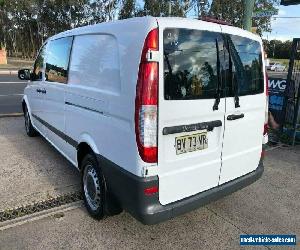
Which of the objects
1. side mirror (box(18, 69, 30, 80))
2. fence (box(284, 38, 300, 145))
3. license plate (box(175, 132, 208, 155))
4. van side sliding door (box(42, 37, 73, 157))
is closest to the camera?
license plate (box(175, 132, 208, 155))

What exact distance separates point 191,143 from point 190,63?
2.24ft

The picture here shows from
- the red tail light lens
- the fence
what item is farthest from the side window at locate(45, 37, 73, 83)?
the fence

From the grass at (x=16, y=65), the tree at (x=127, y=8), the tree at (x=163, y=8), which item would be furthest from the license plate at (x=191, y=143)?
the tree at (x=127, y=8)

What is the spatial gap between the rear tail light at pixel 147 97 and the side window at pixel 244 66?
873 millimetres

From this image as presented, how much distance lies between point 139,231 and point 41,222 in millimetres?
1037

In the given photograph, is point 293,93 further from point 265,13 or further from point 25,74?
point 25,74

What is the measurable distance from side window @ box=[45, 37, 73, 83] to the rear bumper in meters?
1.51

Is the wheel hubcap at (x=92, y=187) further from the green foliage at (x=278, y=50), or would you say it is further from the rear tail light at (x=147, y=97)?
the green foliage at (x=278, y=50)

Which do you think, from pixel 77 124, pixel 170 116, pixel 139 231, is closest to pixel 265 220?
pixel 139 231

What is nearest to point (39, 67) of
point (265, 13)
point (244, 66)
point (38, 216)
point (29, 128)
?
point (29, 128)

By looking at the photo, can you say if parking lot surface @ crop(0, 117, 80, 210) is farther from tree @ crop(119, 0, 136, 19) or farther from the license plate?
tree @ crop(119, 0, 136, 19)

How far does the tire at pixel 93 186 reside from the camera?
3193mm

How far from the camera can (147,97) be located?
248 cm

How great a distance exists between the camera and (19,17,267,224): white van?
8.34 feet
